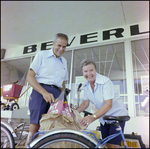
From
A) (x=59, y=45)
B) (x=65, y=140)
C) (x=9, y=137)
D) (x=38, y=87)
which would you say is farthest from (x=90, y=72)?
(x=9, y=137)

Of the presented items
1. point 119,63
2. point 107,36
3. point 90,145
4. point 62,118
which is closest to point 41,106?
point 62,118

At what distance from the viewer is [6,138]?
0.78 meters

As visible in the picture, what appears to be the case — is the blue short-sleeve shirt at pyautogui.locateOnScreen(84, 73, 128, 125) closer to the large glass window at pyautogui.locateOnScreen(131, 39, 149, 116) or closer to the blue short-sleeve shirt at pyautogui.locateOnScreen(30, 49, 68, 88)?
the blue short-sleeve shirt at pyautogui.locateOnScreen(30, 49, 68, 88)

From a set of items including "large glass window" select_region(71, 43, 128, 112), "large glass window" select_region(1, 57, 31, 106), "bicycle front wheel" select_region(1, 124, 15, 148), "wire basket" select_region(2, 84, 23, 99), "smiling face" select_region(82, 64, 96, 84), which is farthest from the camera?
"large glass window" select_region(1, 57, 31, 106)

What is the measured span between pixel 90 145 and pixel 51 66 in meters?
0.64

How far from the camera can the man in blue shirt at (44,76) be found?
2.96 feet

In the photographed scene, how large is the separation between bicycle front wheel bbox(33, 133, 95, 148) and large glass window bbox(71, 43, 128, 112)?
1.93 meters

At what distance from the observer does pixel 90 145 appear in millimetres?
649

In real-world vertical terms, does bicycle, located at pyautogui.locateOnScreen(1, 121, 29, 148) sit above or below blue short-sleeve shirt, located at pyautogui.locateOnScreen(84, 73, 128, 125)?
below

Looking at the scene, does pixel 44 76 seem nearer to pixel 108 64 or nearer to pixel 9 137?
pixel 9 137

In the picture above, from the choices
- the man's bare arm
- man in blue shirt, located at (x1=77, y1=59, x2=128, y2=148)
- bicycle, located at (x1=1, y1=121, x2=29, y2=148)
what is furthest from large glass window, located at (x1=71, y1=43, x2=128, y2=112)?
bicycle, located at (x1=1, y1=121, x2=29, y2=148)

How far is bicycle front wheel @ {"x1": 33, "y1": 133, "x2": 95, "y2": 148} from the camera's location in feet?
2.17

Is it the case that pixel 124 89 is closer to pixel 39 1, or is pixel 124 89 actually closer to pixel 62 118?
pixel 62 118

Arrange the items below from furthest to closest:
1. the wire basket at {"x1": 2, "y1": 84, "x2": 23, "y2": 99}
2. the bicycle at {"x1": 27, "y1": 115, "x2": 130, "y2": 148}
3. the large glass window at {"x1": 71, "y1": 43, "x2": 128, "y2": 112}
→ the large glass window at {"x1": 71, "y1": 43, "x2": 128, "y2": 112} → the wire basket at {"x1": 2, "y1": 84, "x2": 23, "y2": 99} → the bicycle at {"x1": 27, "y1": 115, "x2": 130, "y2": 148}
